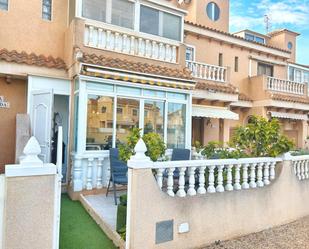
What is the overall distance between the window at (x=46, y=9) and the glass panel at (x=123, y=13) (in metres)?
3.47

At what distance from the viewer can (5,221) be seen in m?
5.61

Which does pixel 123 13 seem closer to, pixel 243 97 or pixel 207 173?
pixel 207 173

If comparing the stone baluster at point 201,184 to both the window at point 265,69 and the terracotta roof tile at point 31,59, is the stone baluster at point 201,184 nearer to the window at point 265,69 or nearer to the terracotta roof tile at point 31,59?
the terracotta roof tile at point 31,59

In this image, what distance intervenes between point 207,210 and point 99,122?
21.7 ft

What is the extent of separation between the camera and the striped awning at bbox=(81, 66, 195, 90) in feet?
38.3

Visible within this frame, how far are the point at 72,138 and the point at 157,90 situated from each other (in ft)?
15.9

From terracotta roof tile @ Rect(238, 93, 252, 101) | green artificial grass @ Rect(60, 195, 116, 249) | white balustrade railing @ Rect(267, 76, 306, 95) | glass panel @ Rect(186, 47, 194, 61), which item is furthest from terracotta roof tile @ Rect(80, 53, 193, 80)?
white balustrade railing @ Rect(267, 76, 306, 95)

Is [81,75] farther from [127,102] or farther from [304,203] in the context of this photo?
[304,203]

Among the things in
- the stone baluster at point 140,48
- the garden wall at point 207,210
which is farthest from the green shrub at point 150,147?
the stone baluster at point 140,48

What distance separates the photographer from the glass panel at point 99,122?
12344mm

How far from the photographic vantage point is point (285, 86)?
2634 cm

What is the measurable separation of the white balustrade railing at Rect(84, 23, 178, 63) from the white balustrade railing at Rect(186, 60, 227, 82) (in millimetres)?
4378

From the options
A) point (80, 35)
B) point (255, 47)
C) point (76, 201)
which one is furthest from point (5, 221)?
point (255, 47)

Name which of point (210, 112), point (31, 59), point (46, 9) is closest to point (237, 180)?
point (210, 112)
